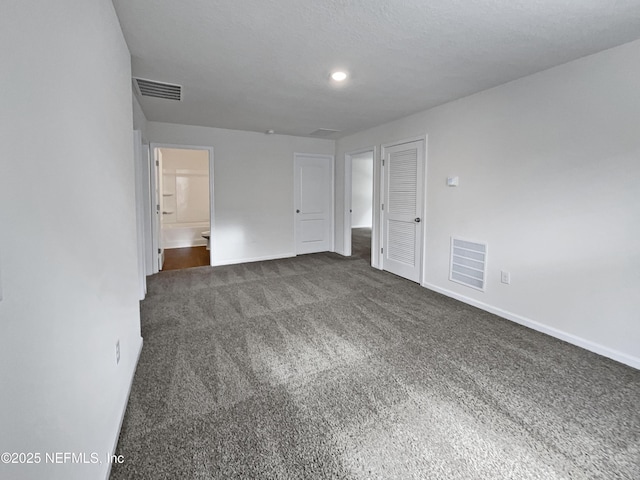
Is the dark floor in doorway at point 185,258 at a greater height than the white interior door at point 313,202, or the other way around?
the white interior door at point 313,202

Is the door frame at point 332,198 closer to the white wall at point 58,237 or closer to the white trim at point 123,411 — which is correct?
the white trim at point 123,411

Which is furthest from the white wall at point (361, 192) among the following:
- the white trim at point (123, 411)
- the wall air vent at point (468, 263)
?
the white trim at point (123, 411)

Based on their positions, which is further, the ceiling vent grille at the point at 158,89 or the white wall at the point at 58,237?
the ceiling vent grille at the point at 158,89

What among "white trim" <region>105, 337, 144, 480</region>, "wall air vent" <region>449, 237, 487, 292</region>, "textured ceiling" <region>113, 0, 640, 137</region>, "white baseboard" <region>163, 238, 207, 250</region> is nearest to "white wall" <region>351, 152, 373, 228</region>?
"white baseboard" <region>163, 238, 207, 250</region>

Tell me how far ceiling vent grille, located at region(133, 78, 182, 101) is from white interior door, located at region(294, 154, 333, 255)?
2.74m

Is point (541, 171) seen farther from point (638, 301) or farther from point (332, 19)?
point (332, 19)

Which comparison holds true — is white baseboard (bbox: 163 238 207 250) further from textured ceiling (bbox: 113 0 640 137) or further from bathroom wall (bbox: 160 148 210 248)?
textured ceiling (bbox: 113 0 640 137)

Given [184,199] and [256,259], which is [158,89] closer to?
[256,259]

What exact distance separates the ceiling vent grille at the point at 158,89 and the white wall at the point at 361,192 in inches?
294

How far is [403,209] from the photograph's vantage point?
4512 millimetres

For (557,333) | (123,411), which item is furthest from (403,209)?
(123,411)

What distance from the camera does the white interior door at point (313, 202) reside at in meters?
5.96

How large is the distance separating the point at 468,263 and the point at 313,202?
133 inches

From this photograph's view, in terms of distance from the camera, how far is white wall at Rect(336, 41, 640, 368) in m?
2.29
